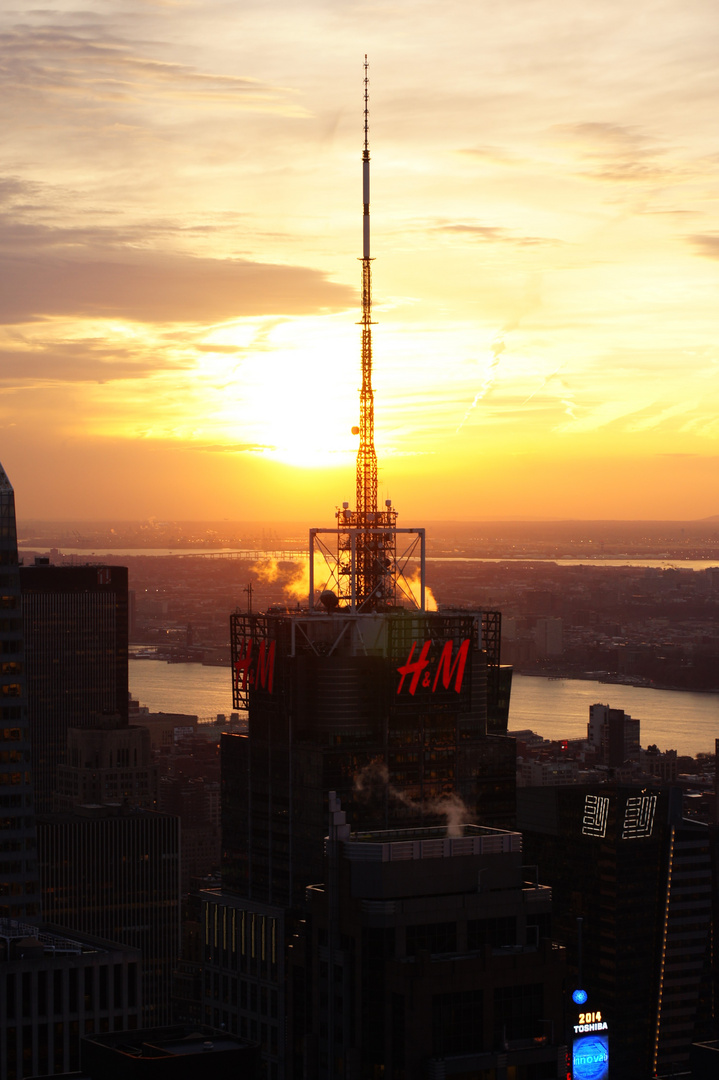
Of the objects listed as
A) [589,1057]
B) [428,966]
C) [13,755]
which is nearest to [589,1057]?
[589,1057]

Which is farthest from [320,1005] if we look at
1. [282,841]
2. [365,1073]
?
[282,841]

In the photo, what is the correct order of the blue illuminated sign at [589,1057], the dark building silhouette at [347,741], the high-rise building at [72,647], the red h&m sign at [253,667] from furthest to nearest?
the high-rise building at [72,647] → the red h&m sign at [253,667] → the dark building silhouette at [347,741] → the blue illuminated sign at [589,1057]

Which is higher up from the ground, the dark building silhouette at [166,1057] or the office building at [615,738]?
the dark building silhouette at [166,1057]

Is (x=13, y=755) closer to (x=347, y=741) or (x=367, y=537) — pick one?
(x=347, y=741)

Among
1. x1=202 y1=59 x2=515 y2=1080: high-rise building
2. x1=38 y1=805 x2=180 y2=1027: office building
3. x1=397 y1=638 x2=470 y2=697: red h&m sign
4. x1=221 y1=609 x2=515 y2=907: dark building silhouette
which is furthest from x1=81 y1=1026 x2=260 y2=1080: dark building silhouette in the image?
x1=38 y1=805 x2=180 y2=1027: office building

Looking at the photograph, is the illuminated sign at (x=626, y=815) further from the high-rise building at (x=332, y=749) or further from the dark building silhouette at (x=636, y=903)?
the high-rise building at (x=332, y=749)

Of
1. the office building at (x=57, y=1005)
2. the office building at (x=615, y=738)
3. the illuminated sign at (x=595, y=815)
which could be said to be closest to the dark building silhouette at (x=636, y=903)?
the illuminated sign at (x=595, y=815)

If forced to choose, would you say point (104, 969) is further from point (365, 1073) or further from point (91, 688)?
point (91, 688)
